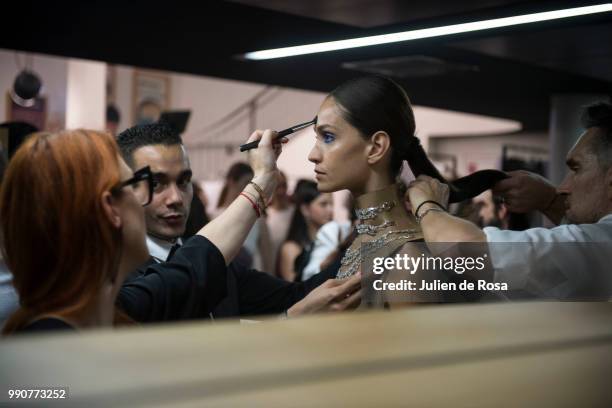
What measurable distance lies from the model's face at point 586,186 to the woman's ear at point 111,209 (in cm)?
135

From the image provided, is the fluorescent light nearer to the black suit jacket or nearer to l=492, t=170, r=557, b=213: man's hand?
l=492, t=170, r=557, b=213: man's hand

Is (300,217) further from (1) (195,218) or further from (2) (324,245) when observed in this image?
(1) (195,218)

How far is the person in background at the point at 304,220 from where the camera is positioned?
528 cm

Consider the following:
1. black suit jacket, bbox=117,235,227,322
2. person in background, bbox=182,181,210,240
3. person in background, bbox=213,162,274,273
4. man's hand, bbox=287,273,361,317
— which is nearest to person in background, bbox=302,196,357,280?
person in background, bbox=213,162,274,273

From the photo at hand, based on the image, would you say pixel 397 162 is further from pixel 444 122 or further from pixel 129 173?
pixel 444 122

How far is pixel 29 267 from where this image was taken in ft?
4.32

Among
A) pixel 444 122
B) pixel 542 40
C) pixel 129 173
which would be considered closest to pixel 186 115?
pixel 542 40

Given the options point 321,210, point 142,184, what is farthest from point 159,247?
point 321,210

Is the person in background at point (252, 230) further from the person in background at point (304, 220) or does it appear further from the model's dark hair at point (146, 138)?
the model's dark hair at point (146, 138)

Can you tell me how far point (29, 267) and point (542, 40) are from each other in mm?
4800

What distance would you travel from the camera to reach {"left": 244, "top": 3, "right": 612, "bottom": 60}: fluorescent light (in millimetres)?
3041

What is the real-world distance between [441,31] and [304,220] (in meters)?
2.24

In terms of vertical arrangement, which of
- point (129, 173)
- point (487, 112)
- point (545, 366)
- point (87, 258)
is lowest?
point (545, 366)

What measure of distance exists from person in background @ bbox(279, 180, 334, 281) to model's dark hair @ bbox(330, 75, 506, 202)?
125 inches
